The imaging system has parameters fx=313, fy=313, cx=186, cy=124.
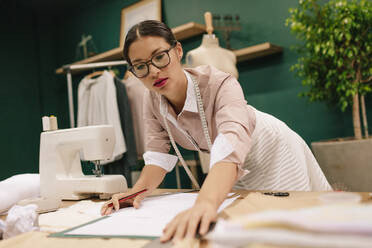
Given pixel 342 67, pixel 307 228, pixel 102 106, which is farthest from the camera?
pixel 102 106

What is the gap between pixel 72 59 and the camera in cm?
456

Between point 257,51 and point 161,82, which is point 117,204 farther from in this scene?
point 257,51

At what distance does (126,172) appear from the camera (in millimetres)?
3018

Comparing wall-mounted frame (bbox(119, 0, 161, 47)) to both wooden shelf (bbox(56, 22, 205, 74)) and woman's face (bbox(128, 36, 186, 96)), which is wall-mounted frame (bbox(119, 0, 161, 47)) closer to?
wooden shelf (bbox(56, 22, 205, 74))

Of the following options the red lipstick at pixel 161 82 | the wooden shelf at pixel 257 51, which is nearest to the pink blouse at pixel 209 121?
the red lipstick at pixel 161 82

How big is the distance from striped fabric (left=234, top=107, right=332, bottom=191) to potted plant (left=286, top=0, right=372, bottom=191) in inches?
29.5

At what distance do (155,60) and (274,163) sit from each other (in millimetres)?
695

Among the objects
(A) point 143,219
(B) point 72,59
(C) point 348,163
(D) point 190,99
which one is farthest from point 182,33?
(A) point 143,219

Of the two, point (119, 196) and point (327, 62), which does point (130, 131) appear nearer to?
point (327, 62)

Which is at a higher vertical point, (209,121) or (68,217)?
(209,121)

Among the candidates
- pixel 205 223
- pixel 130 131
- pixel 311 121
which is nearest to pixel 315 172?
pixel 205 223

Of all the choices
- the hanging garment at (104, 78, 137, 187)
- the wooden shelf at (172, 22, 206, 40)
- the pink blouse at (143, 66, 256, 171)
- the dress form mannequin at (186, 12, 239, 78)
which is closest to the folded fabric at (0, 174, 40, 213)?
the pink blouse at (143, 66, 256, 171)

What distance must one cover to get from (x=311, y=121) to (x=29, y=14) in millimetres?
3883

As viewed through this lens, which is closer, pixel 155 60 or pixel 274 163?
pixel 155 60
